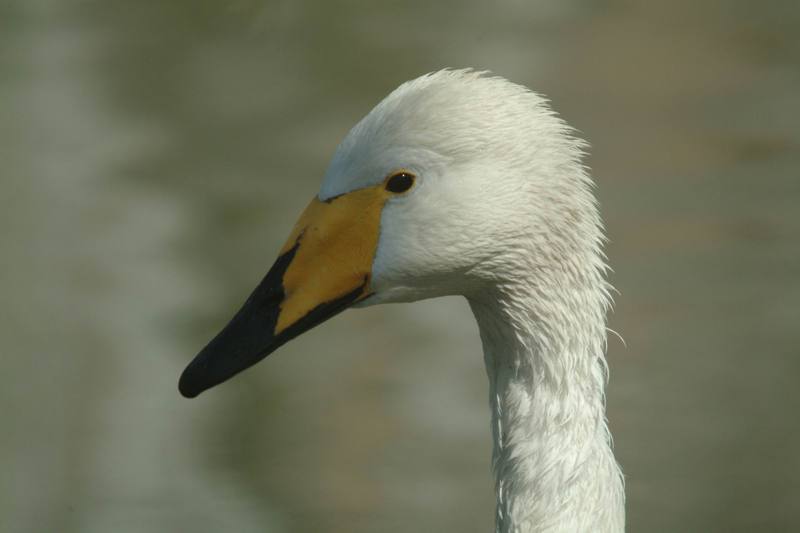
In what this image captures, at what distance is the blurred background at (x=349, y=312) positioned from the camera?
702 cm

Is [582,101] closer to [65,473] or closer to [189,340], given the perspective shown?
[189,340]

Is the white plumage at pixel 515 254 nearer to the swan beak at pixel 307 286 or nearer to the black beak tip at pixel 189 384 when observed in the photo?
the swan beak at pixel 307 286

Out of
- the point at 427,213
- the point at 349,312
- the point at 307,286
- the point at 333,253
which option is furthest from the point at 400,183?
the point at 349,312

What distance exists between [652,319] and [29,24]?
16.2 feet

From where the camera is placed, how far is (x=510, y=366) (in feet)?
12.5

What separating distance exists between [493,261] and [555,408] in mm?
425

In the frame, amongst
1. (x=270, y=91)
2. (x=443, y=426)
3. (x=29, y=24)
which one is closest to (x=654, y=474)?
(x=443, y=426)

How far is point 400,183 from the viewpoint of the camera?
3.64 metres

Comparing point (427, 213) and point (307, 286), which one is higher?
point (427, 213)

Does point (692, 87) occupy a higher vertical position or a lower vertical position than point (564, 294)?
higher

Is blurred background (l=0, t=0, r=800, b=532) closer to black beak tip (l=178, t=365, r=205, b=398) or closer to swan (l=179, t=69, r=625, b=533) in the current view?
swan (l=179, t=69, r=625, b=533)

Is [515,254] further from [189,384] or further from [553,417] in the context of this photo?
[189,384]

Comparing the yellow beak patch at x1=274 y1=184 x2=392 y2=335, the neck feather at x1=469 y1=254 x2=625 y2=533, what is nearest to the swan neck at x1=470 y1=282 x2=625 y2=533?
the neck feather at x1=469 y1=254 x2=625 y2=533

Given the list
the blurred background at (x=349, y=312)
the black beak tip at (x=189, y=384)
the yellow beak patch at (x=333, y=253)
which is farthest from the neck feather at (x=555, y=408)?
the blurred background at (x=349, y=312)
